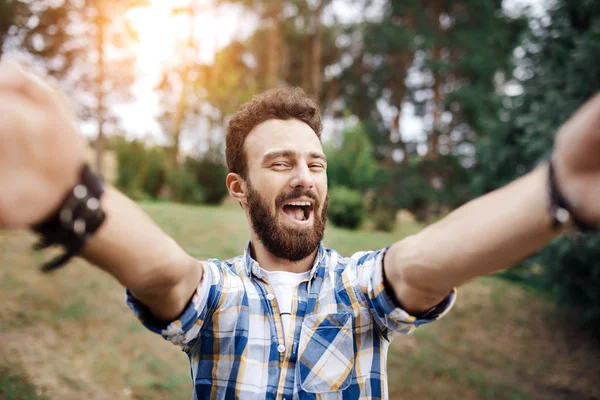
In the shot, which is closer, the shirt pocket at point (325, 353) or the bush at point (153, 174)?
the shirt pocket at point (325, 353)

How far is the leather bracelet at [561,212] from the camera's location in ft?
3.37

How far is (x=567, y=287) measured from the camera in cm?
617

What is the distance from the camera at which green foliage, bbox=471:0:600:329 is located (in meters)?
5.60

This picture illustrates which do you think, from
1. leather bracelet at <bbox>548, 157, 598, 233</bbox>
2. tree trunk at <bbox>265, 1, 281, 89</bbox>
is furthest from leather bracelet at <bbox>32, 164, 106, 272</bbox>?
tree trunk at <bbox>265, 1, 281, 89</bbox>

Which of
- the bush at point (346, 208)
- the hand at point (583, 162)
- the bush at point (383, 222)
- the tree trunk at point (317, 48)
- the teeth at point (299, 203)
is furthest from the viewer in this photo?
the tree trunk at point (317, 48)

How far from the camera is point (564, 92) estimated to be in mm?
6031

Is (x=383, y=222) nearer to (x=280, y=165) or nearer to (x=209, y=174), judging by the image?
(x=209, y=174)

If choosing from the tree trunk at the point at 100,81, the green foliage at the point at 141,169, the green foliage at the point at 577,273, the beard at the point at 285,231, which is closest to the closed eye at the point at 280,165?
the beard at the point at 285,231

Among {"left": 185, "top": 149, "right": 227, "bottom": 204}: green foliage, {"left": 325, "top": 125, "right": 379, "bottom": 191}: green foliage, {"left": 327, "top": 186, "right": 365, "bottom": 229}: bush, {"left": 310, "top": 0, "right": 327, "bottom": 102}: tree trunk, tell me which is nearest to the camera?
{"left": 327, "top": 186, "right": 365, "bottom": 229}: bush

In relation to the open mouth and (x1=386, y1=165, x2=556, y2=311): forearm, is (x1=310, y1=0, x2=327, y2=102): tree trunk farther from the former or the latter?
(x1=386, y1=165, x2=556, y2=311): forearm

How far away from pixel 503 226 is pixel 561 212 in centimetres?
14

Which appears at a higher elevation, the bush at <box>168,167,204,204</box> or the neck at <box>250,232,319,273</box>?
the neck at <box>250,232,319,273</box>

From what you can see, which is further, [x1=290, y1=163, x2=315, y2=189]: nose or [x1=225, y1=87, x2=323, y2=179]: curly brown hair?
[x1=225, y1=87, x2=323, y2=179]: curly brown hair

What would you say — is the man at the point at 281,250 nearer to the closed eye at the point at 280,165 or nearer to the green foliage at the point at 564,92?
the closed eye at the point at 280,165
